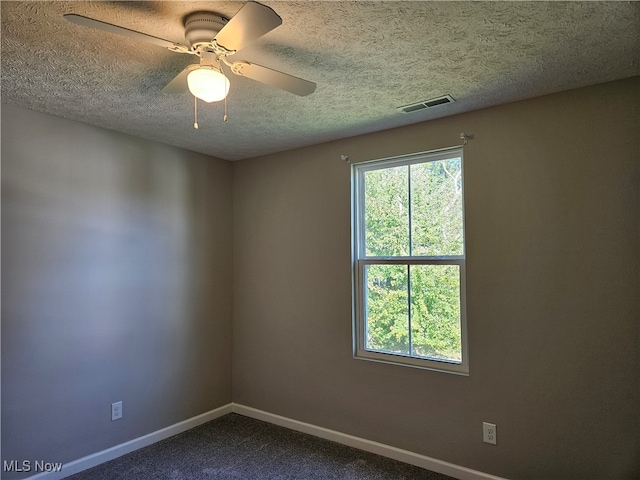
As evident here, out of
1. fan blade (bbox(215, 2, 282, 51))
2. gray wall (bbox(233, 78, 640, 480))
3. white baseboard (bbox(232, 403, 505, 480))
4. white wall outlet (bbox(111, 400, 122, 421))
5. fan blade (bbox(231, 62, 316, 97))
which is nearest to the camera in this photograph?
fan blade (bbox(215, 2, 282, 51))

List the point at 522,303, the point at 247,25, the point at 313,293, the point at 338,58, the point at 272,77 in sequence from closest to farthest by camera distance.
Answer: the point at 247,25 < the point at 272,77 < the point at 338,58 < the point at 522,303 < the point at 313,293

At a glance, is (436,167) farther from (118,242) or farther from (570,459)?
(118,242)

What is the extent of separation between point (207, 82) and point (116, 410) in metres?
2.64

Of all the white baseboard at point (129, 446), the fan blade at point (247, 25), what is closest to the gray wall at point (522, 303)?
the white baseboard at point (129, 446)

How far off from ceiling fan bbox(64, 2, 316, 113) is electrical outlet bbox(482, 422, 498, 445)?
7.63ft

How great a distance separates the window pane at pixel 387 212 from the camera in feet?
10.3

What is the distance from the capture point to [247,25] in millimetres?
1443

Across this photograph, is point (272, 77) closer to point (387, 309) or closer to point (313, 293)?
point (387, 309)

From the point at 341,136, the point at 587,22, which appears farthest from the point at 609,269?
the point at 341,136

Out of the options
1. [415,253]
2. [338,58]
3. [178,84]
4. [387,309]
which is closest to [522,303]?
[415,253]

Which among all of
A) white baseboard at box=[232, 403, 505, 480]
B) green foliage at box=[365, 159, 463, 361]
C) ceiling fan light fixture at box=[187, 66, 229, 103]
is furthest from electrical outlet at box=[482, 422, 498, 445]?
ceiling fan light fixture at box=[187, 66, 229, 103]

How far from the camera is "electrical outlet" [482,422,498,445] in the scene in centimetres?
264

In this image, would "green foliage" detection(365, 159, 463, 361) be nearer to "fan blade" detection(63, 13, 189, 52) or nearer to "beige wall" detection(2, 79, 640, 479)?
"beige wall" detection(2, 79, 640, 479)

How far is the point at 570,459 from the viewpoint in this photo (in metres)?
2.40
